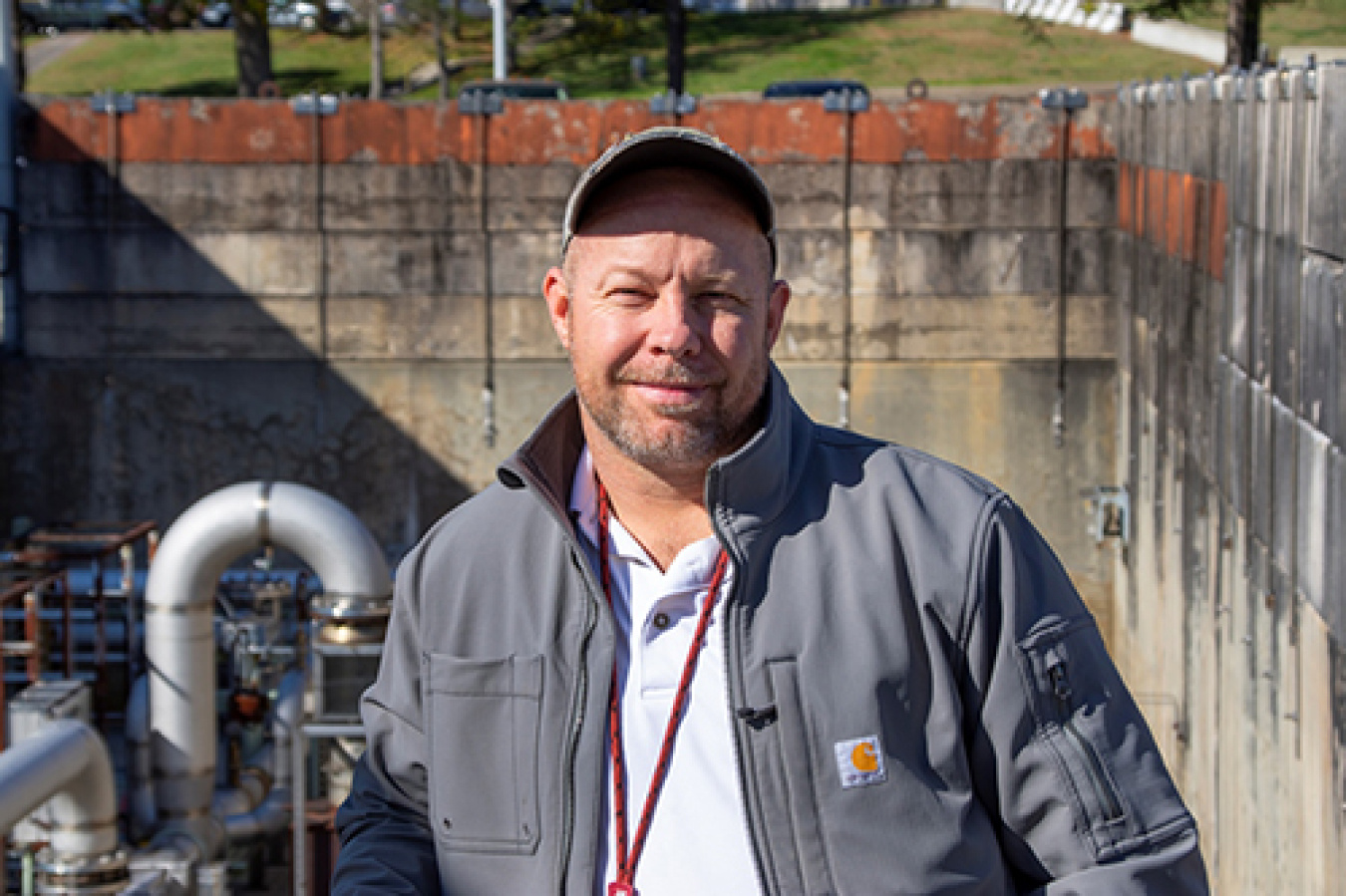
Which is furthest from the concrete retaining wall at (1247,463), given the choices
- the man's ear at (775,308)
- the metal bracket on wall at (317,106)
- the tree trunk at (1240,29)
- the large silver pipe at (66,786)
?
the metal bracket on wall at (317,106)

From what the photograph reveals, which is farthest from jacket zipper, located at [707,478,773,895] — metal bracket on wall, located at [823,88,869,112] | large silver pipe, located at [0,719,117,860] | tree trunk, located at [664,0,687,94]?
tree trunk, located at [664,0,687,94]

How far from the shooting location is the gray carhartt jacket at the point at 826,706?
2.44 metres

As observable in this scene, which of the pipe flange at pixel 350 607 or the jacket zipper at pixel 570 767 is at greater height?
the jacket zipper at pixel 570 767

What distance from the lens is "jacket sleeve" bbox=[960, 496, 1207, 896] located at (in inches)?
95.2

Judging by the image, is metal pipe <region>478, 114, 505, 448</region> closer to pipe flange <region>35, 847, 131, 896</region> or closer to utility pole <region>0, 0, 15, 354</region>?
utility pole <region>0, 0, 15, 354</region>

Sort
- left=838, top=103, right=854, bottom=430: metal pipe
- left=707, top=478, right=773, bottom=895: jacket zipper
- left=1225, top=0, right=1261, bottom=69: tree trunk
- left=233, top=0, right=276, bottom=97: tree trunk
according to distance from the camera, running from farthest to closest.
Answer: left=233, top=0, right=276, bottom=97: tree trunk
left=1225, top=0, right=1261, bottom=69: tree trunk
left=838, top=103, right=854, bottom=430: metal pipe
left=707, top=478, right=773, bottom=895: jacket zipper

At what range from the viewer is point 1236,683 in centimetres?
1030

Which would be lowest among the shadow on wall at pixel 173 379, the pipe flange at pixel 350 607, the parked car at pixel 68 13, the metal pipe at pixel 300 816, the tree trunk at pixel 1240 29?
the metal pipe at pixel 300 816

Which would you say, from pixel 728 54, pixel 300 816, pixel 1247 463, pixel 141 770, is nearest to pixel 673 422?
pixel 1247 463

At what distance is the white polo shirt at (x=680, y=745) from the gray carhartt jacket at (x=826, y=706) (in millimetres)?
52

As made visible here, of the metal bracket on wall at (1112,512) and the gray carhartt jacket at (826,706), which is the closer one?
the gray carhartt jacket at (826,706)

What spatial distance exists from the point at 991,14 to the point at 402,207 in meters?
29.7

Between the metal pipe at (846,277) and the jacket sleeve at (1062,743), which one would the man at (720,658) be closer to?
the jacket sleeve at (1062,743)

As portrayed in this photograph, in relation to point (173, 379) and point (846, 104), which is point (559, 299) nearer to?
point (846, 104)
